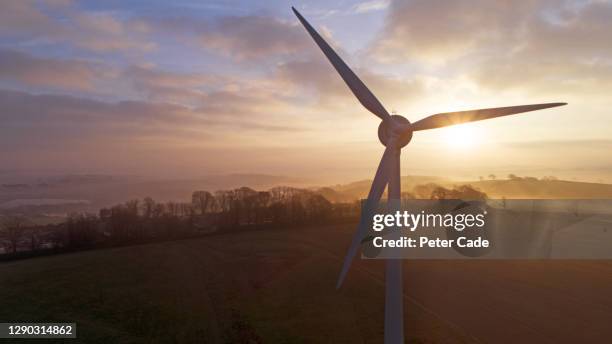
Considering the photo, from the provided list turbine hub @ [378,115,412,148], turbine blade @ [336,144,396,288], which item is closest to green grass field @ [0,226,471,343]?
turbine blade @ [336,144,396,288]

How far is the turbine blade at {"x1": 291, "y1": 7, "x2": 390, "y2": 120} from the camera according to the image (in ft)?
99.4

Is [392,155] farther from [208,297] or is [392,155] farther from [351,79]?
[208,297]

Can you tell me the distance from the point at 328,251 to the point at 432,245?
19.6 meters

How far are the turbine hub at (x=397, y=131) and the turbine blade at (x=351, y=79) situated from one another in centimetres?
85

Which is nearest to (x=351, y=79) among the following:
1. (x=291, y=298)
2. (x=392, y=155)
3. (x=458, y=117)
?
(x=392, y=155)

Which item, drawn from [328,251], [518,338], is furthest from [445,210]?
[518,338]

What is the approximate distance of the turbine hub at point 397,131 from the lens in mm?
28312

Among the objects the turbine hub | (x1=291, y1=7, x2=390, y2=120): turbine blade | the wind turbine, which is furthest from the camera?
(x1=291, y1=7, x2=390, y2=120): turbine blade

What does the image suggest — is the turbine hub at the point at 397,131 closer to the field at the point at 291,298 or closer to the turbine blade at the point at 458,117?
the turbine blade at the point at 458,117

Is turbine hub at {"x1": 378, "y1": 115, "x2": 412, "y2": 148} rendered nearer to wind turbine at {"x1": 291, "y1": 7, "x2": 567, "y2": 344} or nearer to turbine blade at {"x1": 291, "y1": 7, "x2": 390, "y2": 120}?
wind turbine at {"x1": 291, "y1": 7, "x2": 567, "y2": 344}

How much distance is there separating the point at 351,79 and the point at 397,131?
657cm

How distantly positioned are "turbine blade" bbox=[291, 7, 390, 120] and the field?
2258 cm

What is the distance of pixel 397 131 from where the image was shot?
92.8 feet

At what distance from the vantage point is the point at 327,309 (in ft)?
150
